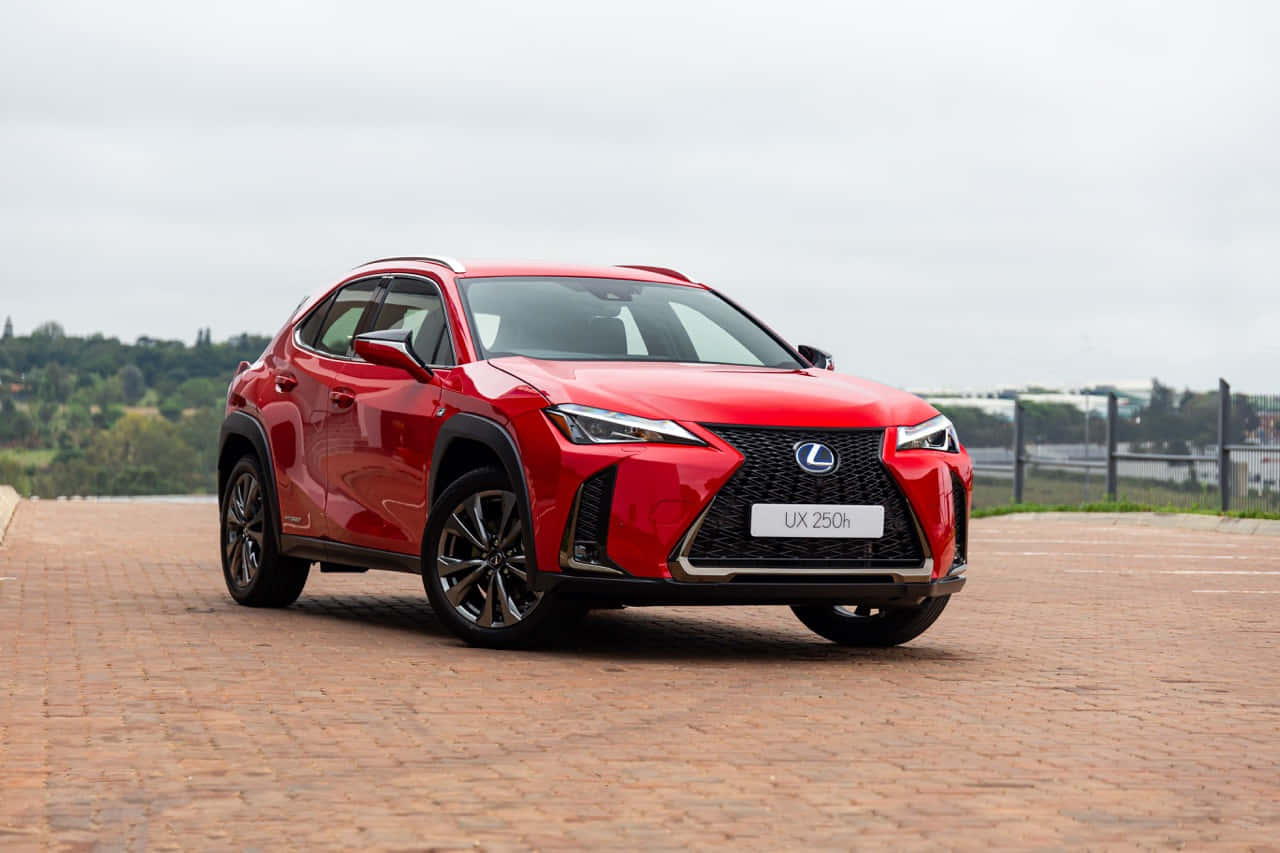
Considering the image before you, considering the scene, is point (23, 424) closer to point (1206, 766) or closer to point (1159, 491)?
point (1159, 491)

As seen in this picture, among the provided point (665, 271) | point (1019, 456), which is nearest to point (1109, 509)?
point (1019, 456)

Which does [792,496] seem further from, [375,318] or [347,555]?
[375,318]

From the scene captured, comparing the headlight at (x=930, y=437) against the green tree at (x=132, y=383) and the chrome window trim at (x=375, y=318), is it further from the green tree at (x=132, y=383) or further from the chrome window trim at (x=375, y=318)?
the green tree at (x=132, y=383)

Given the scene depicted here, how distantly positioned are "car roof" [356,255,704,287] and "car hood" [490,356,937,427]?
99cm

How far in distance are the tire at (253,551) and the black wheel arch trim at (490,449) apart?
6.73ft

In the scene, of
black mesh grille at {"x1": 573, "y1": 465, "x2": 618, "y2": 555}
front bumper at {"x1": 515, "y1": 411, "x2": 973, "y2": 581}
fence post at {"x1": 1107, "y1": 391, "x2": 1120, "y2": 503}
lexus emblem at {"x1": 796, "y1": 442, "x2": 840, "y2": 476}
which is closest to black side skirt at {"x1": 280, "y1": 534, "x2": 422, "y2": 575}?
front bumper at {"x1": 515, "y1": 411, "x2": 973, "y2": 581}

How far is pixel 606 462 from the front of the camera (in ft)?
26.8

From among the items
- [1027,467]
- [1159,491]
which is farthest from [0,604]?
[1027,467]

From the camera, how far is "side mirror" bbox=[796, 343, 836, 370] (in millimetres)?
10023

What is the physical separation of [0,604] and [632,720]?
5351 mm

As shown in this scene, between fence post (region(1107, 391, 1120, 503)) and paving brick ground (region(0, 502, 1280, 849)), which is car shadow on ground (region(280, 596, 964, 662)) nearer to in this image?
paving brick ground (region(0, 502, 1280, 849))

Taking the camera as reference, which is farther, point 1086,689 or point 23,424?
point 23,424

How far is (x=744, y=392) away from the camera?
8539mm

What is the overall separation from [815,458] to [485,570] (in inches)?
59.7
